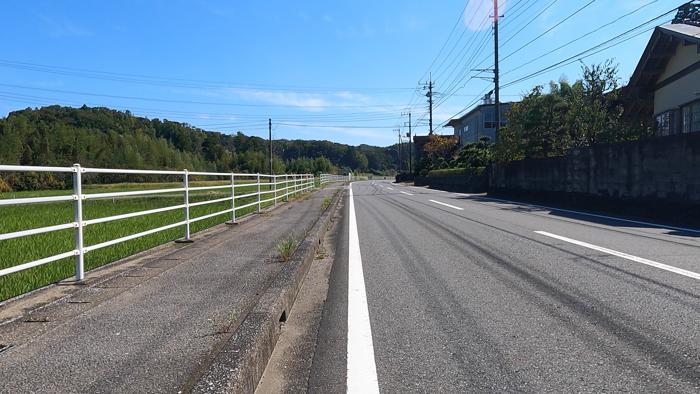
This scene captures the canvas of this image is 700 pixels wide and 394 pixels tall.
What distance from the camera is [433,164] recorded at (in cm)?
6450

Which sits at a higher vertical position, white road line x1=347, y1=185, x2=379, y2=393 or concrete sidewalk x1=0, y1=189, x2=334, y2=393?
concrete sidewalk x1=0, y1=189, x2=334, y2=393

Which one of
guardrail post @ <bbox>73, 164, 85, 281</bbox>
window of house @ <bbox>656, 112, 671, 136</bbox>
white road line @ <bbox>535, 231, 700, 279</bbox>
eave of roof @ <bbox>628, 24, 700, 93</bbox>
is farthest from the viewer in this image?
window of house @ <bbox>656, 112, 671, 136</bbox>

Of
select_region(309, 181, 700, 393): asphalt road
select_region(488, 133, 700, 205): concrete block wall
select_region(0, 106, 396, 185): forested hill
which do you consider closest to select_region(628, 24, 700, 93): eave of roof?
select_region(488, 133, 700, 205): concrete block wall

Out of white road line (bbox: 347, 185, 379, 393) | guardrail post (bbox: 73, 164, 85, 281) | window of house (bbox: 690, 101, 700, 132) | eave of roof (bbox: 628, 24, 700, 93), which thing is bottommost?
white road line (bbox: 347, 185, 379, 393)

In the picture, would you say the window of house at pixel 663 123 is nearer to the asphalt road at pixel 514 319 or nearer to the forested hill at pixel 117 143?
Result: the asphalt road at pixel 514 319

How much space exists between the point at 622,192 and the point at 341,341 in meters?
15.1

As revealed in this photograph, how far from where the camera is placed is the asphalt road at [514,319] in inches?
137

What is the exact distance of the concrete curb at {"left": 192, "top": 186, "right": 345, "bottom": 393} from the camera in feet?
9.72

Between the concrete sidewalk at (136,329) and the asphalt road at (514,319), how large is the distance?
0.94 meters

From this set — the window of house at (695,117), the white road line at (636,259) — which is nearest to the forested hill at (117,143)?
the window of house at (695,117)

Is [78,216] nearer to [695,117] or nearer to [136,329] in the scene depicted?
[136,329]

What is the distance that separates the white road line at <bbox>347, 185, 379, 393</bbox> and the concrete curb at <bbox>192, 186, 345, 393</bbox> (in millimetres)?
658

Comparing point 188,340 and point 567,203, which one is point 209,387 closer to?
point 188,340

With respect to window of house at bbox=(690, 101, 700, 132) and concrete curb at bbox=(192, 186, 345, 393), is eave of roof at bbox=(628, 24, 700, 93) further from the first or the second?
concrete curb at bbox=(192, 186, 345, 393)
